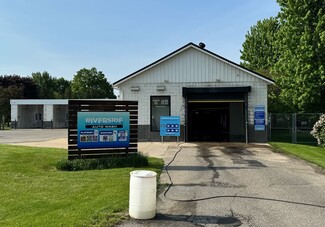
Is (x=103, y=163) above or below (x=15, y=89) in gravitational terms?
below

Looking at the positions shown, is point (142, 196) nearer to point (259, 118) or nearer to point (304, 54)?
point (259, 118)

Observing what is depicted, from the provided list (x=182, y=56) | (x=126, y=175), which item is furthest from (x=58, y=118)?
(x=126, y=175)

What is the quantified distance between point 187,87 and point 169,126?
106 inches

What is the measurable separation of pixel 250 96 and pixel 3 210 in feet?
56.5

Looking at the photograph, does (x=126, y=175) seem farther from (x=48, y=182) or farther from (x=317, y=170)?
→ (x=317, y=170)

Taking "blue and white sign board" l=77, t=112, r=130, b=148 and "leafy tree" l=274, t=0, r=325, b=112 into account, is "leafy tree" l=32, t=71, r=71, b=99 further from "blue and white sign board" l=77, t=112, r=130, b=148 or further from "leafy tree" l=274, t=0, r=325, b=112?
"blue and white sign board" l=77, t=112, r=130, b=148

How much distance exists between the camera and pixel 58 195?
739 cm

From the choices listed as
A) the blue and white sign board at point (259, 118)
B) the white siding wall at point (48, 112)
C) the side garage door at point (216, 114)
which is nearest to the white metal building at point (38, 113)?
the white siding wall at point (48, 112)

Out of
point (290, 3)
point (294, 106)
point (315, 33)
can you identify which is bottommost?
point (294, 106)

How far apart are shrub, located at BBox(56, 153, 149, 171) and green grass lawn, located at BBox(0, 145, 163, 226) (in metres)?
0.33

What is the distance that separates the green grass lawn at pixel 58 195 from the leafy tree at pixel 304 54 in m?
18.2

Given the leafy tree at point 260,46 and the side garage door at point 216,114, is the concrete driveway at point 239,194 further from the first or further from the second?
the leafy tree at point 260,46

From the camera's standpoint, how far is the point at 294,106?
29.0 meters

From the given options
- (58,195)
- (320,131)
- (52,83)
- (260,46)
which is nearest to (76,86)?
(52,83)
